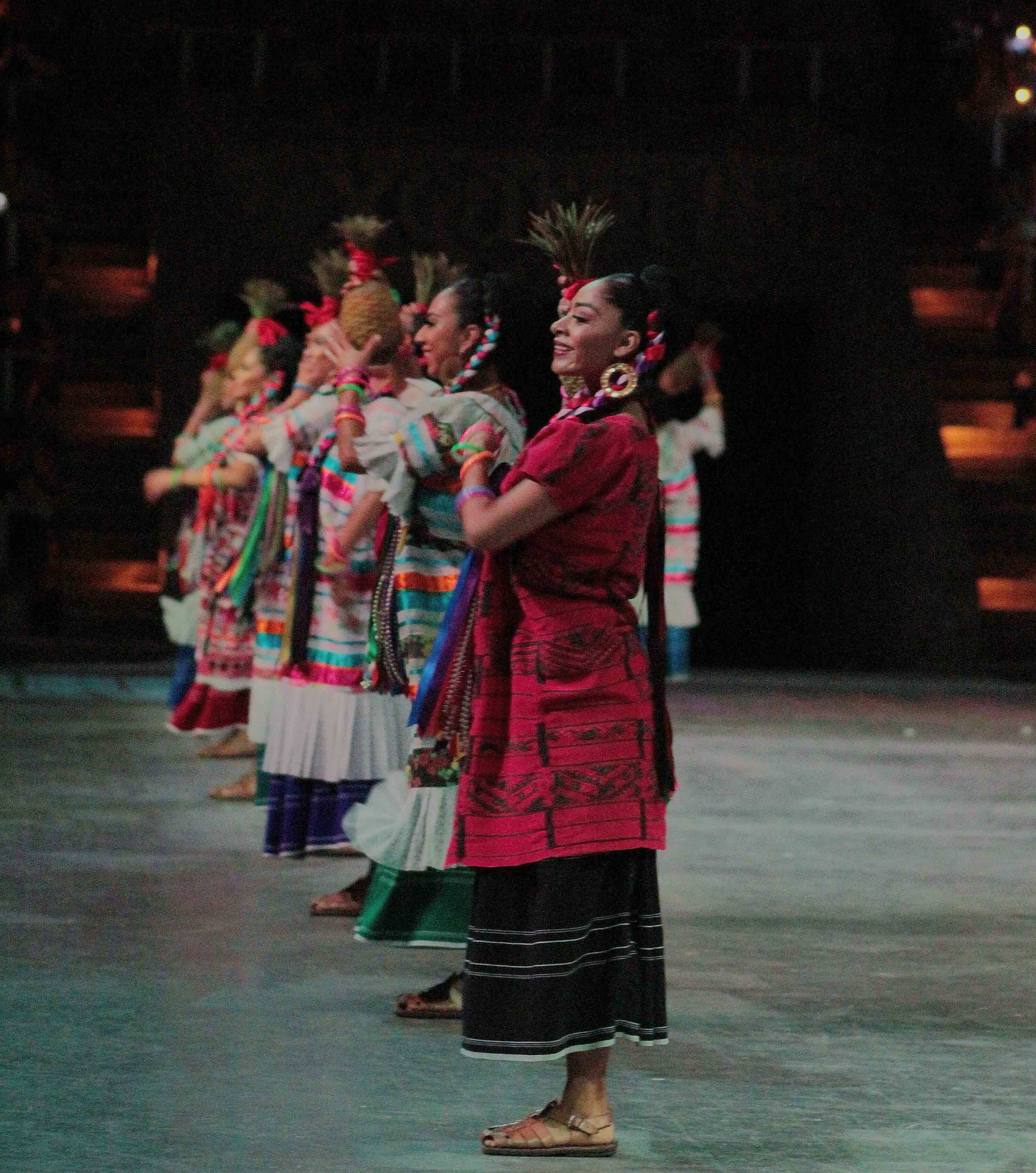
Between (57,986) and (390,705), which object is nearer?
(57,986)

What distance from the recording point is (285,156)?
53.3 ft

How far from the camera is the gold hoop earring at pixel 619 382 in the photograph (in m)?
4.41

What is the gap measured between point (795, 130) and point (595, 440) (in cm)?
1259

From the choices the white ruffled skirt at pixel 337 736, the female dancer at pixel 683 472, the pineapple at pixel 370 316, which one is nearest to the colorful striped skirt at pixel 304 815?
the white ruffled skirt at pixel 337 736

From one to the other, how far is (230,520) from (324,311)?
286 centimetres

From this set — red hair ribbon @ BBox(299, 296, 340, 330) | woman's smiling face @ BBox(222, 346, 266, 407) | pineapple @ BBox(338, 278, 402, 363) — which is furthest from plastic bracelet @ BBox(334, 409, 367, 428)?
woman's smiling face @ BBox(222, 346, 266, 407)

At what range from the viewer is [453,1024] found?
541cm

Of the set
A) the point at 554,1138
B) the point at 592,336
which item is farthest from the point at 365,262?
the point at 554,1138

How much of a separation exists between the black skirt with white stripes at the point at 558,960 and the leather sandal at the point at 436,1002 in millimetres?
1042

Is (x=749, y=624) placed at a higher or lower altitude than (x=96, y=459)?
lower

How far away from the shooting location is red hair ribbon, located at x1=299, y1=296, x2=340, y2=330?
7566 millimetres

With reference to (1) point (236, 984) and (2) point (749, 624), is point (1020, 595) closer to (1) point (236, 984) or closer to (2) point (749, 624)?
(2) point (749, 624)

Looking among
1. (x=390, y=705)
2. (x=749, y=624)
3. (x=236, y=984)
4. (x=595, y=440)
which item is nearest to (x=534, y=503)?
(x=595, y=440)

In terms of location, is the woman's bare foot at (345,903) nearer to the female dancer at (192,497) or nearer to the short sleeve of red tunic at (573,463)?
the short sleeve of red tunic at (573,463)
